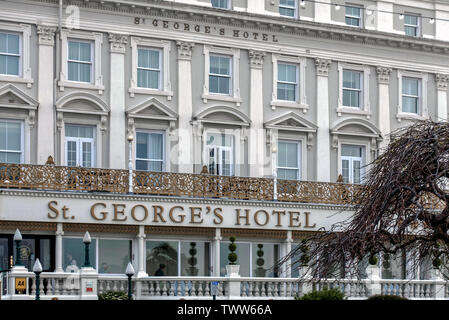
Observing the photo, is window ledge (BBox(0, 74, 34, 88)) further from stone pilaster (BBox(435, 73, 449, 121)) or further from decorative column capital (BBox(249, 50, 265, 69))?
stone pilaster (BBox(435, 73, 449, 121))

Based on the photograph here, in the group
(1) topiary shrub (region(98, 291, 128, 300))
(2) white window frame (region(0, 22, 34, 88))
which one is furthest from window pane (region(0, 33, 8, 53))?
(1) topiary shrub (region(98, 291, 128, 300))

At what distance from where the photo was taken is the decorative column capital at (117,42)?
41.6m

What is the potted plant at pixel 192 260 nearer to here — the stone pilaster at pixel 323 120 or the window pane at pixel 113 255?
the window pane at pixel 113 255

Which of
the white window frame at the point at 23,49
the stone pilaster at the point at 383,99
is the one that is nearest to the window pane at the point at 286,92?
the stone pilaster at the point at 383,99

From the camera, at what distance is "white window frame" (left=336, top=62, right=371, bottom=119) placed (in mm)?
46500

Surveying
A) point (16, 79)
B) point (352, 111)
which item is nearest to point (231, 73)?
point (352, 111)

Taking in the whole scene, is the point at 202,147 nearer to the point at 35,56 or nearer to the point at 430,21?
the point at 35,56

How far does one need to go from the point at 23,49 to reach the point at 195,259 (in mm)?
10393

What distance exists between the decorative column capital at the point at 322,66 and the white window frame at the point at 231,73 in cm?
390

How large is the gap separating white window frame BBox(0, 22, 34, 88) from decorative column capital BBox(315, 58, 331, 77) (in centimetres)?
1290

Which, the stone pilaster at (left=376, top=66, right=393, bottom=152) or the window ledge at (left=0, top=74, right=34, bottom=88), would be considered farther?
the stone pilaster at (left=376, top=66, right=393, bottom=152)

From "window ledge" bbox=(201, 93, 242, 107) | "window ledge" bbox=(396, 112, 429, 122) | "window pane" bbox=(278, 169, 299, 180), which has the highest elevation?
"window ledge" bbox=(201, 93, 242, 107)
